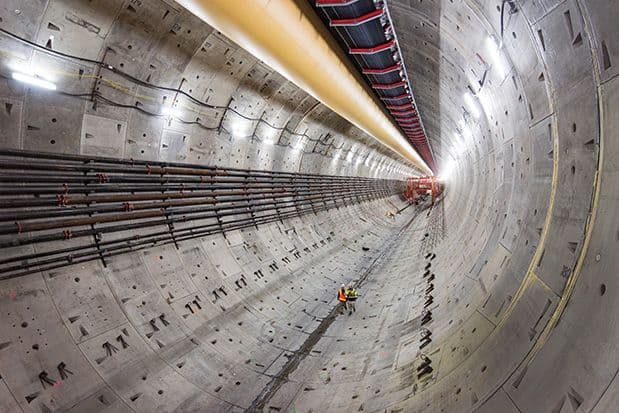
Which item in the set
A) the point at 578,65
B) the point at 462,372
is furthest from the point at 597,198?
the point at 462,372

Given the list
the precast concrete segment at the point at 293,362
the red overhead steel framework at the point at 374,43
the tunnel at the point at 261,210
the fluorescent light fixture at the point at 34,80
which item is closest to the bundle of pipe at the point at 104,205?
the tunnel at the point at 261,210

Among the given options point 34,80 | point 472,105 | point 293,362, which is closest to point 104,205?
point 34,80

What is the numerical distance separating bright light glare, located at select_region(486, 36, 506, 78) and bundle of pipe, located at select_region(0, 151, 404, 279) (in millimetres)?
4702

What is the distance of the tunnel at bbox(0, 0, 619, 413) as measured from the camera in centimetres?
239

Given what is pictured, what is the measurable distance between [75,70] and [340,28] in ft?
12.3

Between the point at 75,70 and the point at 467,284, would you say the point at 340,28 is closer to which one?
the point at 75,70

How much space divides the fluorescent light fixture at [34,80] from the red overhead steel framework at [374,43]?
3.40 m

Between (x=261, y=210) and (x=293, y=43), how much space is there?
14.6 feet

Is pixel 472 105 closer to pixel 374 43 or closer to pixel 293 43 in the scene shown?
pixel 374 43

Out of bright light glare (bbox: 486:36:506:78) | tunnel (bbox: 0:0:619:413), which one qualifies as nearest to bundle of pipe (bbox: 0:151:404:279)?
tunnel (bbox: 0:0:619:413)

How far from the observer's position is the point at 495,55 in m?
3.90

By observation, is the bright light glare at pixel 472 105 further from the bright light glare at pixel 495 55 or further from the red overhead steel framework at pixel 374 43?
the bright light glare at pixel 495 55

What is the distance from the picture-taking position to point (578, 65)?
2277 mm

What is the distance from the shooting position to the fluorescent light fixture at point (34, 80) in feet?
12.9
